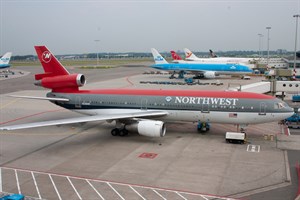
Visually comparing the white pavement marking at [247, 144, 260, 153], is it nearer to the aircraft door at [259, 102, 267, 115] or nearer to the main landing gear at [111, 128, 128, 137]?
the aircraft door at [259, 102, 267, 115]

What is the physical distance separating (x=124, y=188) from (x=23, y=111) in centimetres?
2642

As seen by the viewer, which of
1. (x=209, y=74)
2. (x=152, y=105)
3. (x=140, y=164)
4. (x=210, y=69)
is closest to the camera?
(x=140, y=164)

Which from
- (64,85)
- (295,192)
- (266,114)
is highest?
(64,85)

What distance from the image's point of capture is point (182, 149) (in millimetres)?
23312

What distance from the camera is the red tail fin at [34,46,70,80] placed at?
1176 inches

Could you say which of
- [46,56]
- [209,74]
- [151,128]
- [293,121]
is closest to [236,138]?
[151,128]

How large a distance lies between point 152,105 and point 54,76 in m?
10.4

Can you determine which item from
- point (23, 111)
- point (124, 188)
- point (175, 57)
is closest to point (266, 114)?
point (124, 188)

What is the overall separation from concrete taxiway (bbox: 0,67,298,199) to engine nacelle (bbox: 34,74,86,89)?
4.31 m

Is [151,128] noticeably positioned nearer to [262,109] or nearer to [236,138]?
[236,138]

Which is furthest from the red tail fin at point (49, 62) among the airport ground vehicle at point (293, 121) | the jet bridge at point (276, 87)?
the airport ground vehicle at point (293, 121)

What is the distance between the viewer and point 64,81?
29.3m

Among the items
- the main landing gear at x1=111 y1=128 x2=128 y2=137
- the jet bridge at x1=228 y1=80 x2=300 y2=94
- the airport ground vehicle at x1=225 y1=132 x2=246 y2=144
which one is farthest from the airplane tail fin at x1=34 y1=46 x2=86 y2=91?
the jet bridge at x1=228 y1=80 x2=300 y2=94

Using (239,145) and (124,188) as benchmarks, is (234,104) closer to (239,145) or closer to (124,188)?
(239,145)
